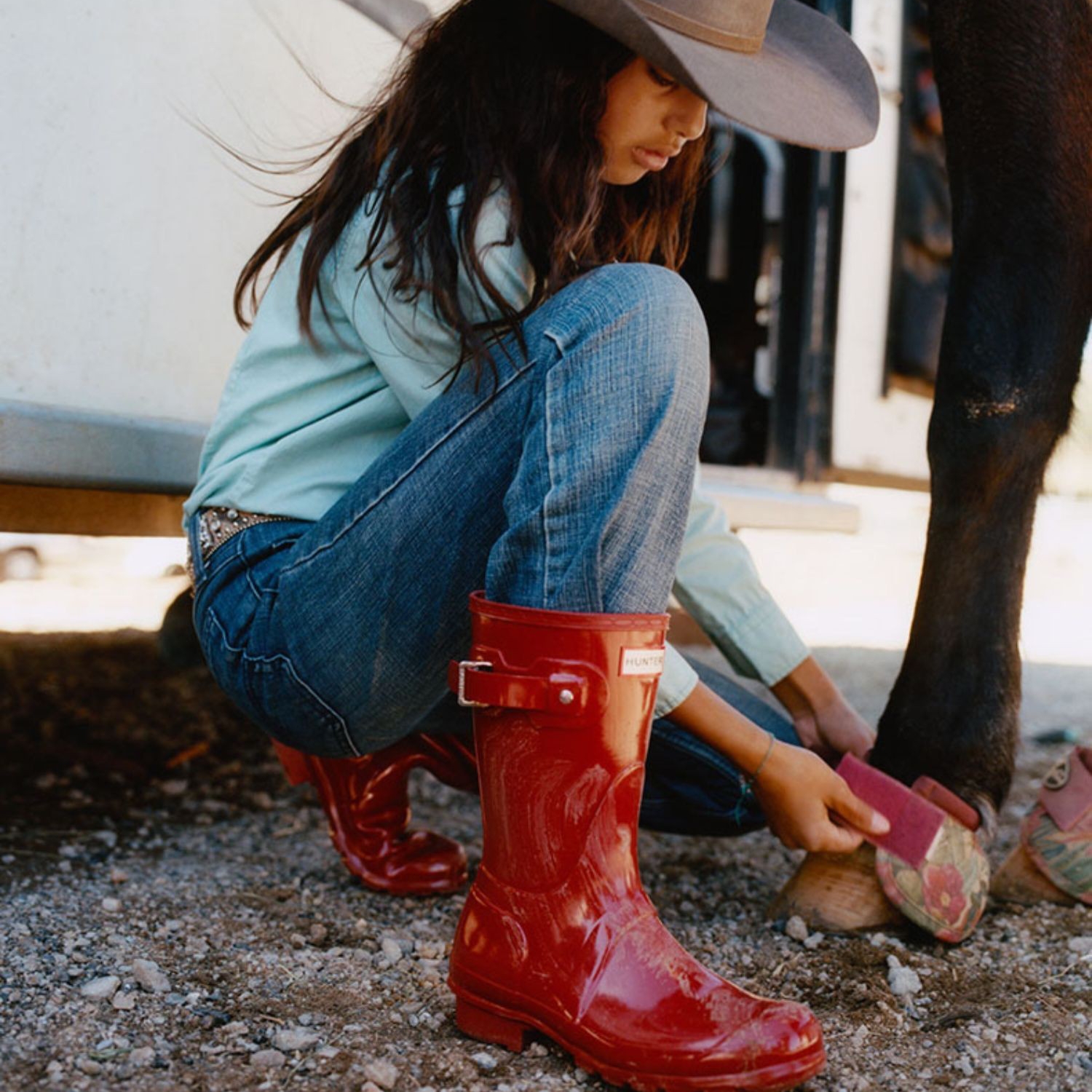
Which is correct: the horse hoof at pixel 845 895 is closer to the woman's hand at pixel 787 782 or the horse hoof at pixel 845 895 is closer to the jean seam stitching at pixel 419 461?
the woman's hand at pixel 787 782

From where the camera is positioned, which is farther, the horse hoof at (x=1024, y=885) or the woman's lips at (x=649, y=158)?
the horse hoof at (x=1024, y=885)

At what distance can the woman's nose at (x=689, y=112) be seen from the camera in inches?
45.1

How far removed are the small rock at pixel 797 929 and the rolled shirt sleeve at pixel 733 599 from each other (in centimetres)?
29

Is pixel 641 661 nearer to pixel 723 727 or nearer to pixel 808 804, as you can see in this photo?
pixel 723 727

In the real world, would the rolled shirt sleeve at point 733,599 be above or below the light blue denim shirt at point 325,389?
below

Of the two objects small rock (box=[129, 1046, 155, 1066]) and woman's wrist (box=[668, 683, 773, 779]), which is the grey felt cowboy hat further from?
small rock (box=[129, 1046, 155, 1066])

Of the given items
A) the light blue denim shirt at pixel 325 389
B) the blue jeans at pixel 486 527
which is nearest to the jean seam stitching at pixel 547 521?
the blue jeans at pixel 486 527

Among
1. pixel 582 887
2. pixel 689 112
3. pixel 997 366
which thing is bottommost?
pixel 582 887

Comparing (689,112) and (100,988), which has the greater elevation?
(689,112)

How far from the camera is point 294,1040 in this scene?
99cm

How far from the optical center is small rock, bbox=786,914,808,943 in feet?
4.28

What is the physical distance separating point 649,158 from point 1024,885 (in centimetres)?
89

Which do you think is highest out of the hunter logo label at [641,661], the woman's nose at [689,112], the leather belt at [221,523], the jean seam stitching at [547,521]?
the woman's nose at [689,112]

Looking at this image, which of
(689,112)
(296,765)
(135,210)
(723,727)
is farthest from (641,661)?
(135,210)
